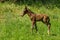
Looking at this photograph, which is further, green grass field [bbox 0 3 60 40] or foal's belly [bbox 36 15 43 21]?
foal's belly [bbox 36 15 43 21]

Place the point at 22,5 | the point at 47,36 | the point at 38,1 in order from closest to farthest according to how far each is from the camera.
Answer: the point at 47,36, the point at 22,5, the point at 38,1

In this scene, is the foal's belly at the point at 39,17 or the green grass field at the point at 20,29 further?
the foal's belly at the point at 39,17

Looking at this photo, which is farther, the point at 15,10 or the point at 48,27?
the point at 15,10

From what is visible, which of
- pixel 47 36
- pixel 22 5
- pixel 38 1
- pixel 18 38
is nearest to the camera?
pixel 18 38

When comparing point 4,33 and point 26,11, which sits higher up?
point 26,11

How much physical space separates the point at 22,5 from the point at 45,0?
2.86m

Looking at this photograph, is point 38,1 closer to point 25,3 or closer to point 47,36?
point 25,3

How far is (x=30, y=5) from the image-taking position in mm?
21812

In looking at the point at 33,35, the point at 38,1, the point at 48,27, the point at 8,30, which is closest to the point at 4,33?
the point at 8,30

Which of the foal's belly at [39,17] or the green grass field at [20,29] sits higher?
the foal's belly at [39,17]

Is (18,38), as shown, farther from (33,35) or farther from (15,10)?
(15,10)

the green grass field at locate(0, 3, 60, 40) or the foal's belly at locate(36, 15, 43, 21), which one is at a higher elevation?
the foal's belly at locate(36, 15, 43, 21)

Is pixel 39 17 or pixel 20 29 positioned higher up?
pixel 39 17

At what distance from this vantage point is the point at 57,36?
45.1 feet
